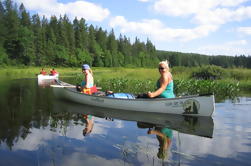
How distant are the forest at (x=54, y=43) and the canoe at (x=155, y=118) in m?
50.0

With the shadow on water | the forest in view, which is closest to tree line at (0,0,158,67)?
the forest

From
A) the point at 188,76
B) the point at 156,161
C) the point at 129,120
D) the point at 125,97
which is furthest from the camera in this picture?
the point at 188,76

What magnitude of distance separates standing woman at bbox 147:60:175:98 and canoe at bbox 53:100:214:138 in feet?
2.81

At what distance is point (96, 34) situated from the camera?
98.4 metres

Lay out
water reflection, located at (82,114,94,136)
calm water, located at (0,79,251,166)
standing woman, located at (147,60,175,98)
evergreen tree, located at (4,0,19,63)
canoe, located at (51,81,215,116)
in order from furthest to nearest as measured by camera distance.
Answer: evergreen tree, located at (4,0,19,63)
canoe, located at (51,81,215,116)
standing woman, located at (147,60,175,98)
water reflection, located at (82,114,94,136)
calm water, located at (0,79,251,166)

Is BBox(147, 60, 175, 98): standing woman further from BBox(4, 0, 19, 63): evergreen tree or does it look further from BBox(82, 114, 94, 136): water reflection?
BBox(4, 0, 19, 63): evergreen tree

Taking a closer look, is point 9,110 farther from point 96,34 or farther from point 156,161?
point 96,34

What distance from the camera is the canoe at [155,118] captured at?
343 inches

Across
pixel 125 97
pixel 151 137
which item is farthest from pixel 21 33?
pixel 151 137

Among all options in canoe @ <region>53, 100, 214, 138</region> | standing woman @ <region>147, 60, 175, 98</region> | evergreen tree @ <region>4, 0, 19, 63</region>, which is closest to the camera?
canoe @ <region>53, 100, 214, 138</region>

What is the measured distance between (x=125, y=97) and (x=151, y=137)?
4.77 m

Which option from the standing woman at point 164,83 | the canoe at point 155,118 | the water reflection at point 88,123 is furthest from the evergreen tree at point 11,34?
the standing woman at point 164,83

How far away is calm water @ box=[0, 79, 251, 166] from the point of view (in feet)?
19.5

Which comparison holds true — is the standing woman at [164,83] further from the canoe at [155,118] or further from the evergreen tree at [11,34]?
the evergreen tree at [11,34]
